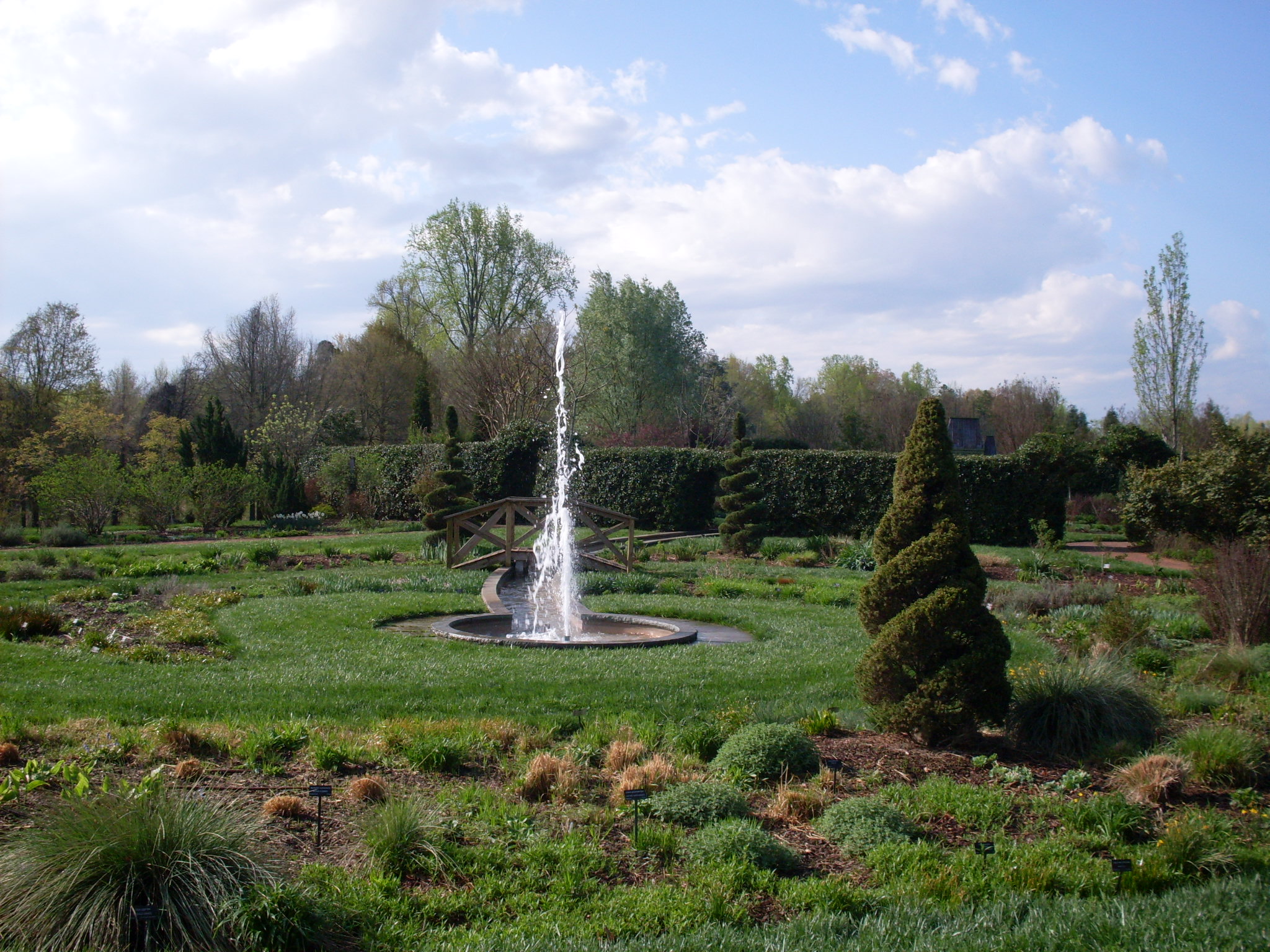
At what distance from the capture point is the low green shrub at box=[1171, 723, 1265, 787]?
552cm

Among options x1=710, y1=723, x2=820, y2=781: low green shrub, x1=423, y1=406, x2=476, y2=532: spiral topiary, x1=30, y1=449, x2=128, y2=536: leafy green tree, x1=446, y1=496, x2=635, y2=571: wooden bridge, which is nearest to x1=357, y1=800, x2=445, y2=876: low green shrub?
x1=710, y1=723, x2=820, y2=781: low green shrub

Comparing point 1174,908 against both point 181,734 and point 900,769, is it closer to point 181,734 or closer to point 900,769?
point 900,769

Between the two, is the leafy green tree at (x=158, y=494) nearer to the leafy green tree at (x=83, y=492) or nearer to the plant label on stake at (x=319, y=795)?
the leafy green tree at (x=83, y=492)

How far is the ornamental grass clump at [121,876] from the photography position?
327 centimetres

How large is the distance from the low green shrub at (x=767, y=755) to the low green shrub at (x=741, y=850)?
3.39 ft

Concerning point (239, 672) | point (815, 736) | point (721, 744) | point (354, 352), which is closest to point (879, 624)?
point (815, 736)

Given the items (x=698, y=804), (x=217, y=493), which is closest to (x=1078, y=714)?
(x=698, y=804)

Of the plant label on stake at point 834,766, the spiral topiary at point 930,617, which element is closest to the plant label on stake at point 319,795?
the plant label on stake at point 834,766

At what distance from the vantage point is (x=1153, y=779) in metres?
5.27

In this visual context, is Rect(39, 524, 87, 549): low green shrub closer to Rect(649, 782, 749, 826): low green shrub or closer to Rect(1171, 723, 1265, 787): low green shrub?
Rect(649, 782, 749, 826): low green shrub

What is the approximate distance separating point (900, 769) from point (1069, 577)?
40.6 feet

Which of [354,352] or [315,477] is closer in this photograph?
[315,477]

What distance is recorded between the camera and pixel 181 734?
5469 millimetres

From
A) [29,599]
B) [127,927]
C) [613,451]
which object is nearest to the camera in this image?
[127,927]
